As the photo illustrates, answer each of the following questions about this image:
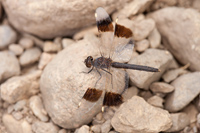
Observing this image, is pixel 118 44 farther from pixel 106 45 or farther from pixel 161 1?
pixel 161 1

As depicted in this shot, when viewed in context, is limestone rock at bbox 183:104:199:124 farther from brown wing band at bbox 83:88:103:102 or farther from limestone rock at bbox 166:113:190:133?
brown wing band at bbox 83:88:103:102

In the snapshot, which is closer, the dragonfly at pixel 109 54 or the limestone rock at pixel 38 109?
the dragonfly at pixel 109 54

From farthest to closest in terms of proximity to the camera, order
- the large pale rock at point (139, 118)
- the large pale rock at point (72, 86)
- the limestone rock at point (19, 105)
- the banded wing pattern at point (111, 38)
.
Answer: the limestone rock at point (19, 105)
the banded wing pattern at point (111, 38)
the large pale rock at point (72, 86)
the large pale rock at point (139, 118)

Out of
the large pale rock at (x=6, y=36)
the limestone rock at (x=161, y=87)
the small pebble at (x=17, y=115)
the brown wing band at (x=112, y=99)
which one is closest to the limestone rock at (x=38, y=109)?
the small pebble at (x=17, y=115)

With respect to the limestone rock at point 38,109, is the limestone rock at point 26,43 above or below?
above

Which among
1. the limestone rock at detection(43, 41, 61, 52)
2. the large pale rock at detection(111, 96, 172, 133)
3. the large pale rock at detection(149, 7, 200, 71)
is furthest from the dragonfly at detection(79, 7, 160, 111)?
the limestone rock at detection(43, 41, 61, 52)

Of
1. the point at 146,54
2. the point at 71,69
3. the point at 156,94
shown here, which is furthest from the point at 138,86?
the point at 71,69

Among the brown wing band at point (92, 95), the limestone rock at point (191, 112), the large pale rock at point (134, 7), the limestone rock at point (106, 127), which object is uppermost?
the large pale rock at point (134, 7)

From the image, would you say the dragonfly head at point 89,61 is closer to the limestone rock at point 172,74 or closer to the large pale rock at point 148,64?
the large pale rock at point 148,64
